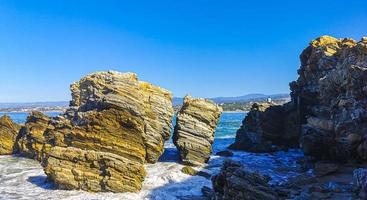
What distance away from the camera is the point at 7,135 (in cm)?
4856

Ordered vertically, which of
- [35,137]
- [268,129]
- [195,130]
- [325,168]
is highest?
[195,130]

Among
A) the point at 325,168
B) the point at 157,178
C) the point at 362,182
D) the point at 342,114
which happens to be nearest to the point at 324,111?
the point at 342,114

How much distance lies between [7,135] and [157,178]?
79.7 ft

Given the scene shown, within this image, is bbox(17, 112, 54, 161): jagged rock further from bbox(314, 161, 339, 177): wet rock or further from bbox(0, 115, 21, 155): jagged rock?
bbox(314, 161, 339, 177): wet rock

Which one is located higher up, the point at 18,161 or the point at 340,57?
the point at 340,57

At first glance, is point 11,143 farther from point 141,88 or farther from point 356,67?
point 356,67

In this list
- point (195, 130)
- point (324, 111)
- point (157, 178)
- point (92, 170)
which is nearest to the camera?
point (92, 170)

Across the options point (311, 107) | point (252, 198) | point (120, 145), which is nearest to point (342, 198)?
point (252, 198)

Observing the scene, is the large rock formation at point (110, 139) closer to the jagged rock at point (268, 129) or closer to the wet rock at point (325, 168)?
the wet rock at point (325, 168)

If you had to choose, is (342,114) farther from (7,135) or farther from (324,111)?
(7,135)

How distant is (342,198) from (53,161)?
18.7 meters

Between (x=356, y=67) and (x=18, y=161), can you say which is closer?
(x=356, y=67)

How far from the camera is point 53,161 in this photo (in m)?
29.6

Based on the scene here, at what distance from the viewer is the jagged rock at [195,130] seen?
3859 cm
